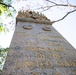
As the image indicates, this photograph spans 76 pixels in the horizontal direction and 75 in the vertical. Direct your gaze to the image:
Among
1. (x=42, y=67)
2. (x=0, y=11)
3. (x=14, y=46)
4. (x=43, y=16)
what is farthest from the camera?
(x=0, y=11)

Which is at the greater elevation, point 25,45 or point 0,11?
point 25,45

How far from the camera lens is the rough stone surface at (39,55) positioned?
16.5ft

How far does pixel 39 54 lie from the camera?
5.96m

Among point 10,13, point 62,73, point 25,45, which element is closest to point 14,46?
point 25,45

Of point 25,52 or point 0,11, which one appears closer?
point 25,52

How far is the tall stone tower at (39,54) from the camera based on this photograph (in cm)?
504

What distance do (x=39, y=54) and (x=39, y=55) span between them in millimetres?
66

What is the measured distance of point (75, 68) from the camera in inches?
217

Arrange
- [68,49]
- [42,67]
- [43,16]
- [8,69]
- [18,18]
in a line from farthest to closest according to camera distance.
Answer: [43,16] → [18,18] → [68,49] → [42,67] → [8,69]

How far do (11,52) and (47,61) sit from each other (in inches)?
51.7

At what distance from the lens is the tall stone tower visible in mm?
5035

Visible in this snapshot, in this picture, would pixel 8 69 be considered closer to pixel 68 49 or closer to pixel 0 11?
pixel 68 49

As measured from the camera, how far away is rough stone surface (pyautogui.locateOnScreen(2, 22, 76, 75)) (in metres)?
5.02

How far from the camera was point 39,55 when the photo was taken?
5.90 metres
